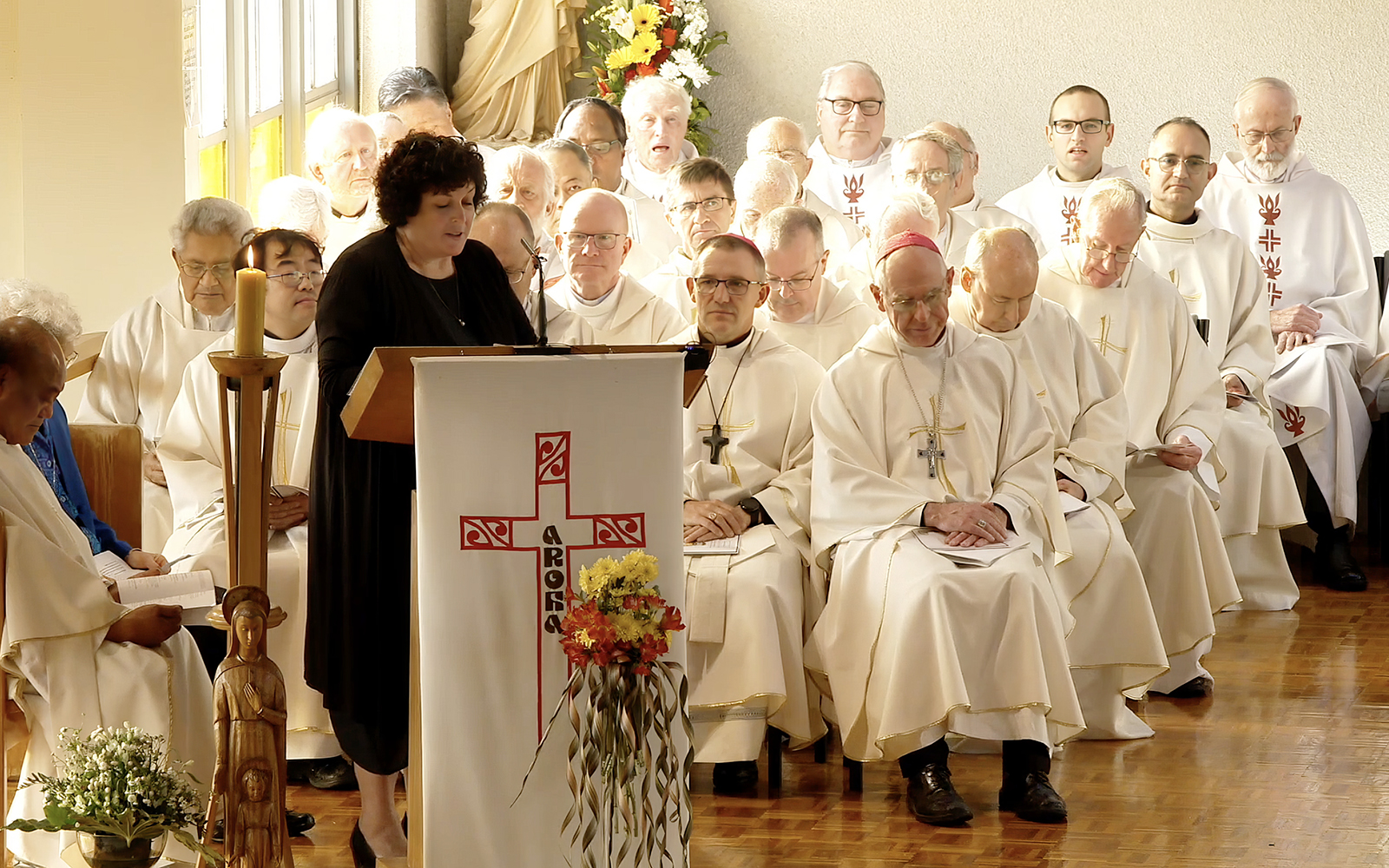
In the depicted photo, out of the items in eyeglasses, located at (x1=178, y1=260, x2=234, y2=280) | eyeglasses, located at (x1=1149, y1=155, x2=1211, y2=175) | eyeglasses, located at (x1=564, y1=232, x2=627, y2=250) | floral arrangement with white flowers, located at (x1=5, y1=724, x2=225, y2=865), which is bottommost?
floral arrangement with white flowers, located at (x1=5, y1=724, x2=225, y2=865)

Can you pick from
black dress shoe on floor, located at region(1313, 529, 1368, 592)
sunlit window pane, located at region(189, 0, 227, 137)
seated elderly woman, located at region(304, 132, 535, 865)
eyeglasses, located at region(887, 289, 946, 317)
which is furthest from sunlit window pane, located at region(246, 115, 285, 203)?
black dress shoe on floor, located at region(1313, 529, 1368, 592)

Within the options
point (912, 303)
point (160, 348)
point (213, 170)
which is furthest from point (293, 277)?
point (213, 170)

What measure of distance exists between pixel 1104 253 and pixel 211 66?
4117 mm

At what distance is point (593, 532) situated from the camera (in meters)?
3.69

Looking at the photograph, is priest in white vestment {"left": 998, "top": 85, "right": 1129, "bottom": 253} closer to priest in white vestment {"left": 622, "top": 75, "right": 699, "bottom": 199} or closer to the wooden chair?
priest in white vestment {"left": 622, "top": 75, "right": 699, "bottom": 199}

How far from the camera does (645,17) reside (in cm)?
1076

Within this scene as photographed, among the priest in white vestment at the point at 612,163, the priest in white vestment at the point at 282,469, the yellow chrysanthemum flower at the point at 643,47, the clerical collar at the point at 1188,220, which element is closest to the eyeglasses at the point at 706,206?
the priest in white vestment at the point at 612,163

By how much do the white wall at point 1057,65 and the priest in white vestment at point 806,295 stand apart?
5102 mm

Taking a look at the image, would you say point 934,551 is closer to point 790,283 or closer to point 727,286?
point 727,286

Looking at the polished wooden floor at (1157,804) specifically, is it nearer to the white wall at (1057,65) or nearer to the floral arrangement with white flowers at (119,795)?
the floral arrangement with white flowers at (119,795)

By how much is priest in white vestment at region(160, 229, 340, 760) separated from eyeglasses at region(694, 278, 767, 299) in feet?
3.91

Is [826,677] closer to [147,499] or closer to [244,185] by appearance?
[147,499]

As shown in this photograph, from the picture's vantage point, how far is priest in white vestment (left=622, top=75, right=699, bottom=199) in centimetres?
869

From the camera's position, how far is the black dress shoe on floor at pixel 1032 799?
4949mm
